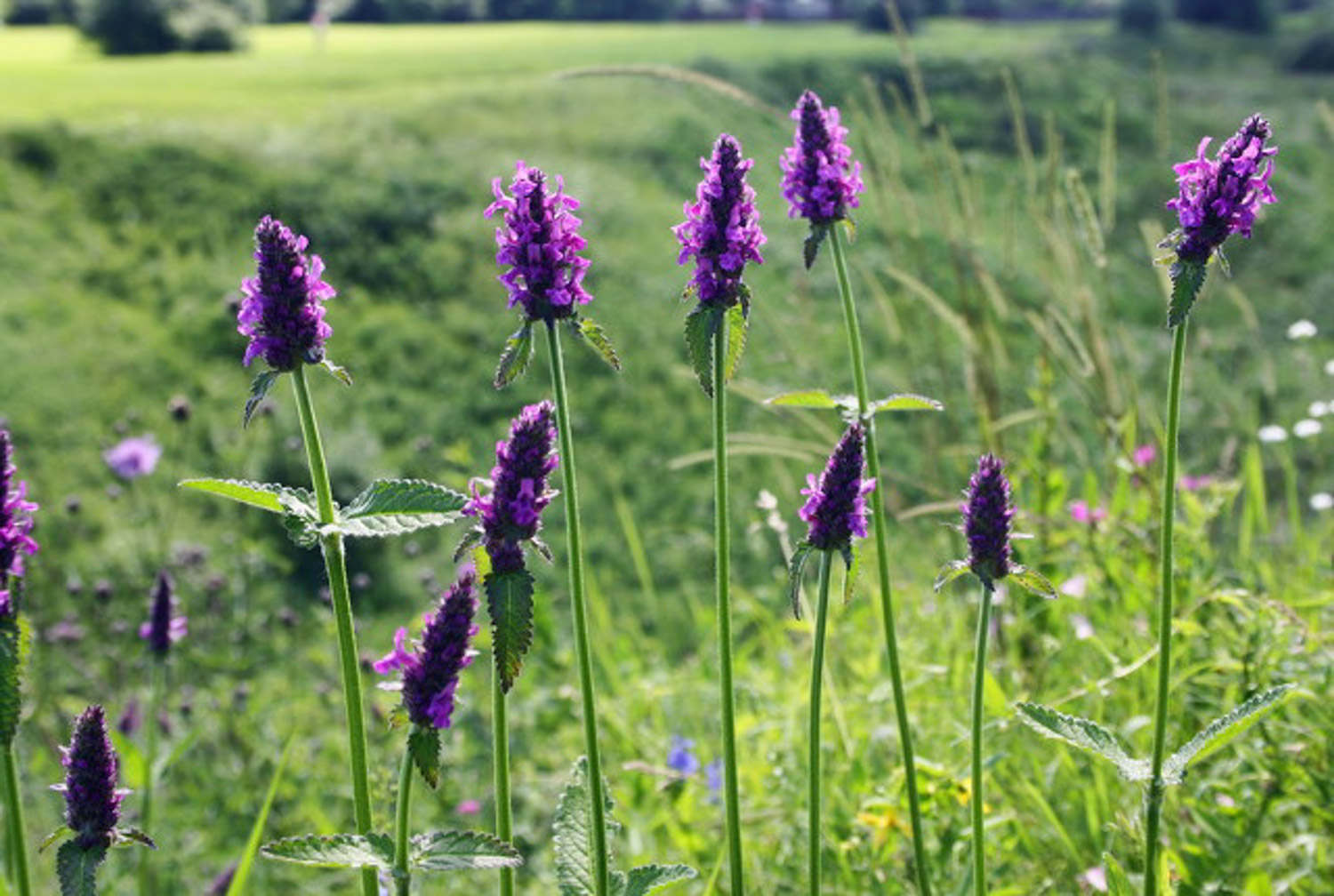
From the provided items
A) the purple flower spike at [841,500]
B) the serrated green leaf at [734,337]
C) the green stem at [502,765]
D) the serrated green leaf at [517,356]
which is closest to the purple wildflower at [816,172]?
the serrated green leaf at [734,337]

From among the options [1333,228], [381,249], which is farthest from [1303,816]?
[1333,228]

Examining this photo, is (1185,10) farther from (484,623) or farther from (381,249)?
(484,623)

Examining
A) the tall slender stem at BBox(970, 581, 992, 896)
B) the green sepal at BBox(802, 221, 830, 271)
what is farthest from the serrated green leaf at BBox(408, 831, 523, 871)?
the green sepal at BBox(802, 221, 830, 271)

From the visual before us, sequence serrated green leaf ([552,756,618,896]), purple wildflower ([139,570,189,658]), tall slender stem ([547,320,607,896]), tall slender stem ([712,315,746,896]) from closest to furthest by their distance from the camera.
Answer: tall slender stem ([547,320,607,896]), tall slender stem ([712,315,746,896]), serrated green leaf ([552,756,618,896]), purple wildflower ([139,570,189,658])

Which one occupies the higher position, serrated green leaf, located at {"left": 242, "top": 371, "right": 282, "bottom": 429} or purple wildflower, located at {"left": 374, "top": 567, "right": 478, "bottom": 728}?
serrated green leaf, located at {"left": 242, "top": 371, "right": 282, "bottom": 429}

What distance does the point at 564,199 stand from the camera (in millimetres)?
1496

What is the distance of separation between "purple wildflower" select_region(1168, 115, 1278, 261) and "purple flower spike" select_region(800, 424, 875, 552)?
444mm

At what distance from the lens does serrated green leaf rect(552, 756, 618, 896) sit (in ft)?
5.46

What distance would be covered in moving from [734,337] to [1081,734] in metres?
0.65

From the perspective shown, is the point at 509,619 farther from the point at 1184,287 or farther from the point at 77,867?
the point at 1184,287

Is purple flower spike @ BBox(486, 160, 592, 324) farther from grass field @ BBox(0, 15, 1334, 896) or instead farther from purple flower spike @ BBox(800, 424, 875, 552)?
grass field @ BBox(0, 15, 1334, 896)

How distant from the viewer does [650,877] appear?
1.60m

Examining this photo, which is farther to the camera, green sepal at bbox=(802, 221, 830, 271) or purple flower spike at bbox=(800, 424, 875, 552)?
green sepal at bbox=(802, 221, 830, 271)

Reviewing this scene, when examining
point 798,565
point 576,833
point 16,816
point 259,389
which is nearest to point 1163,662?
point 798,565
